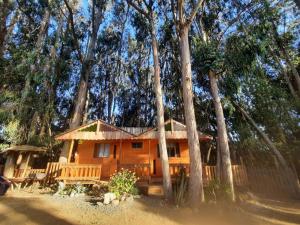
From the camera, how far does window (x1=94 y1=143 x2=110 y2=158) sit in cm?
1422

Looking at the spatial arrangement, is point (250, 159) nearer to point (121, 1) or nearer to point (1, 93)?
point (1, 93)

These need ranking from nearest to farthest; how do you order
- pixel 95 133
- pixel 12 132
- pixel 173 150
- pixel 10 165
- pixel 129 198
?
pixel 129 198 → pixel 95 133 → pixel 10 165 → pixel 12 132 → pixel 173 150

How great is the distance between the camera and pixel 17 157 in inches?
543

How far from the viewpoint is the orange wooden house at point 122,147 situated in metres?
12.9

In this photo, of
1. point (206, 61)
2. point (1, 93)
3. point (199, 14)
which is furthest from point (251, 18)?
point (1, 93)

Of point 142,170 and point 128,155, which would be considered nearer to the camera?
point 142,170

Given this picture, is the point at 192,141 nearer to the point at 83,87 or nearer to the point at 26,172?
the point at 26,172

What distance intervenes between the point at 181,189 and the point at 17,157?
1108 cm

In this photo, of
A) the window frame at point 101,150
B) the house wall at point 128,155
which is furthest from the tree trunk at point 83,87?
the window frame at point 101,150

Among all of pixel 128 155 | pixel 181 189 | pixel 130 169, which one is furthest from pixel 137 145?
pixel 181 189

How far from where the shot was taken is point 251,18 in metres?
Answer: 13.9

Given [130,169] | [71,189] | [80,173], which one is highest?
[130,169]

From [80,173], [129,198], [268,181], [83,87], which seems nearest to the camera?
[129,198]

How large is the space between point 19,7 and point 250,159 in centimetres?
2139
